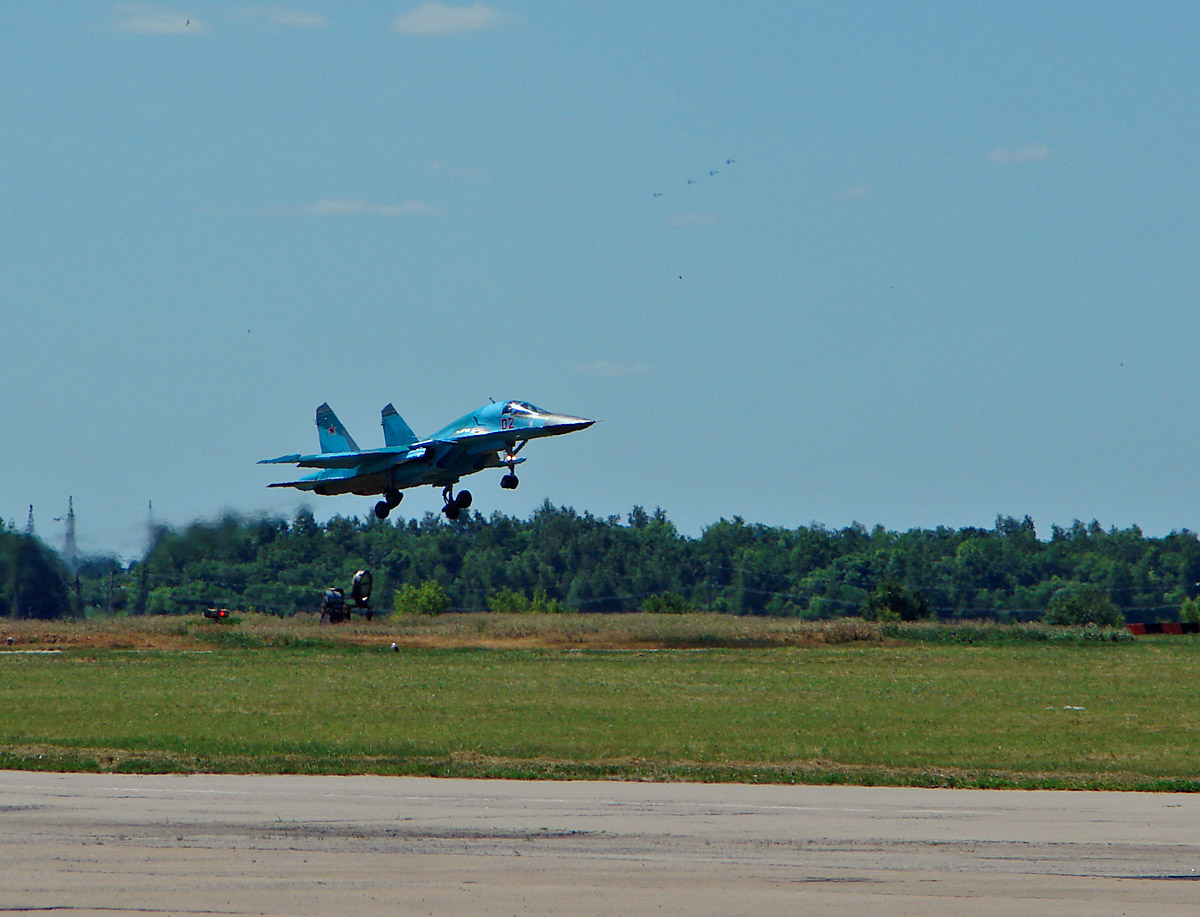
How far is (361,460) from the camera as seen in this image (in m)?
46.0

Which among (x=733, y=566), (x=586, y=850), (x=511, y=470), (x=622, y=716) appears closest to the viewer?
(x=586, y=850)

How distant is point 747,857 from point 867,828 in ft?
8.85

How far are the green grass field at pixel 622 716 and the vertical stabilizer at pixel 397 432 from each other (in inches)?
285

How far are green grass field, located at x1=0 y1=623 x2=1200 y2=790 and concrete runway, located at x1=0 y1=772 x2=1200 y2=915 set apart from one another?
10.2ft

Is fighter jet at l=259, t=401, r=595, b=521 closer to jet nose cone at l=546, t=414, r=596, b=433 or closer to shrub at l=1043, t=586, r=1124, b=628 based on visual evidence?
jet nose cone at l=546, t=414, r=596, b=433

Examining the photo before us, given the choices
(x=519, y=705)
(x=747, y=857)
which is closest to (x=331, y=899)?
(x=747, y=857)

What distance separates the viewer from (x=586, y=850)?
16031 millimetres

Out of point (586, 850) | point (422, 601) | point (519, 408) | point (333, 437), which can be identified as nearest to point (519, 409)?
point (519, 408)

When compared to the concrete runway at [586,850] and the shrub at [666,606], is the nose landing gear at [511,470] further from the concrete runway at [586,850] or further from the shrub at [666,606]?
the shrub at [666,606]

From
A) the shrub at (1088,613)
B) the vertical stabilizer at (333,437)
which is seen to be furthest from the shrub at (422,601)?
the vertical stabilizer at (333,437)

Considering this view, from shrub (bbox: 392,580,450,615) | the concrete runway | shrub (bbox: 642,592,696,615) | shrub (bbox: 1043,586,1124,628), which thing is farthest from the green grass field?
shrub (bbox: 642,592,696,615)

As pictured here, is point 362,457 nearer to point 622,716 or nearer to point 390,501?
point 390,501

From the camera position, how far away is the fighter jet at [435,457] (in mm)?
43344

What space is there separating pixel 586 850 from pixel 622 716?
18528 mm
